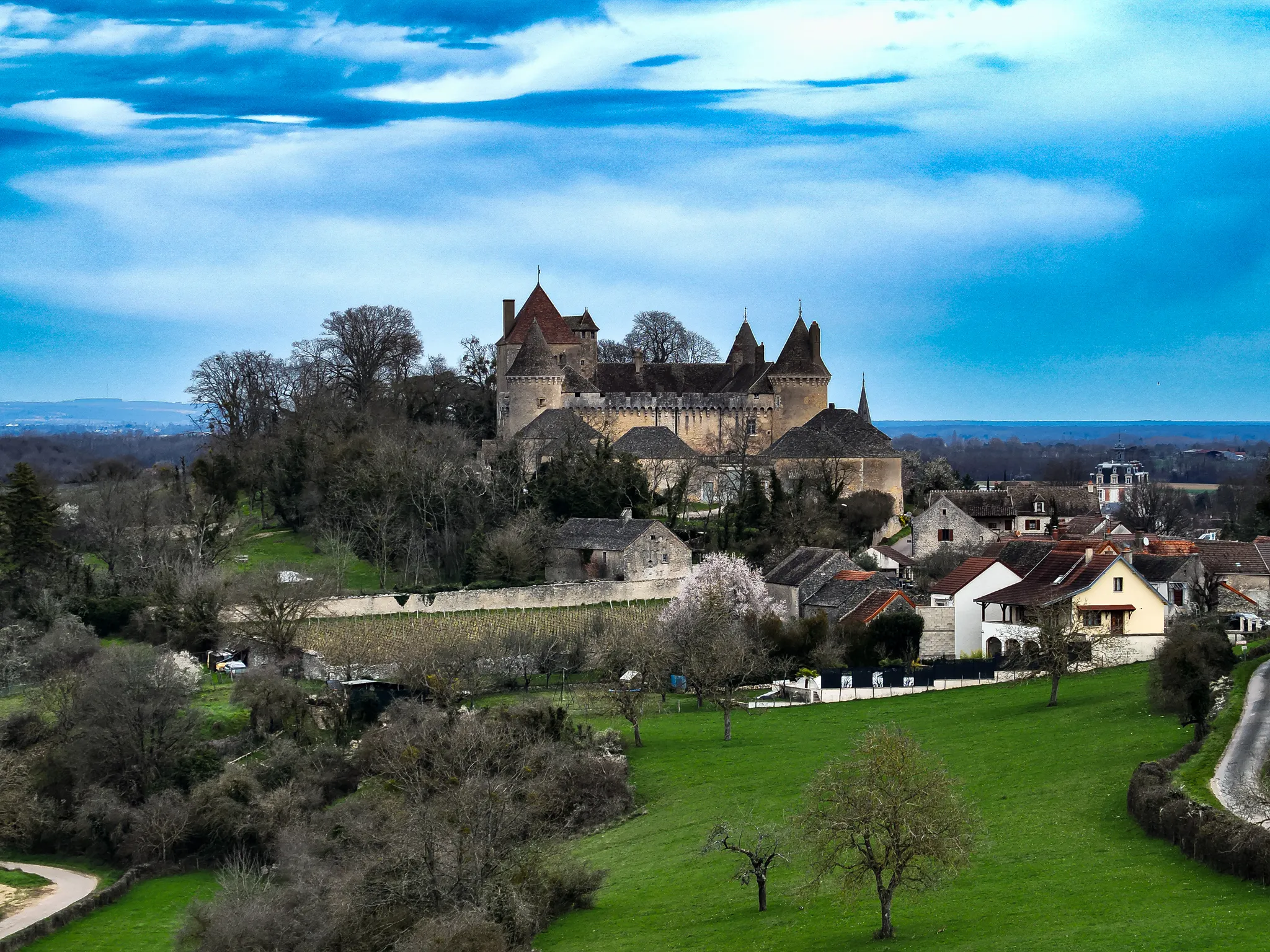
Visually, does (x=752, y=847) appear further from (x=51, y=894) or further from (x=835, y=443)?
(x=835, y=443)

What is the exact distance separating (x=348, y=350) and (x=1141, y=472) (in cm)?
8534

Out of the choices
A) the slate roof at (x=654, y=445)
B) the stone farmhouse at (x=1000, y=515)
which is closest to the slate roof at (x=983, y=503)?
the stone farmhouse at (x=1000, y=515)

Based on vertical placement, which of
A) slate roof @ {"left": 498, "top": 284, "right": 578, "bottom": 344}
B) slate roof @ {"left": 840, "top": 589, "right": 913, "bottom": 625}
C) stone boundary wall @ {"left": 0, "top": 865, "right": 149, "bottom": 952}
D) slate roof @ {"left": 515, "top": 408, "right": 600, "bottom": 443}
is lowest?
stone boundary wall @ {"left": 0, "top": 865, "right": 149, "bottom": 952}

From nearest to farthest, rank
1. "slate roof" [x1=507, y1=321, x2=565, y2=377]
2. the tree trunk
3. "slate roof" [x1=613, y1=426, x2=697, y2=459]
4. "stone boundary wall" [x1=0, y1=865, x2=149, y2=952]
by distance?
the tree trunk
"stone boundary wall" [x1=0, y1=865, x2=149, y2=952]
"slate roof" [x1=613, y1=426, x2=697, y2=459]
"slate roof" [x1=507, y1=321, x2=565, y2=377]

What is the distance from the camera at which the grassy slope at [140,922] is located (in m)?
30.5

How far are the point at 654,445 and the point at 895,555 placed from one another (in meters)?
13.0

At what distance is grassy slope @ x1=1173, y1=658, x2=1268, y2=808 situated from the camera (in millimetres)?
23547

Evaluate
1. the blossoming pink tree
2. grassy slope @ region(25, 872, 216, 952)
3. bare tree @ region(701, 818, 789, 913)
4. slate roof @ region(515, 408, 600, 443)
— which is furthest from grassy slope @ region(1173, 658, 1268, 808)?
slate roof @ region(515, 408, 600, 443)

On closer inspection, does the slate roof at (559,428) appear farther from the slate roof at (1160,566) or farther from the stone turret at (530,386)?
the slate roof at (1160,566)

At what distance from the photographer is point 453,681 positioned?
143ft

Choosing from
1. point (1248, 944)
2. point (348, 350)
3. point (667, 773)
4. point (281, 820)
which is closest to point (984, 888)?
point (1248, 944)

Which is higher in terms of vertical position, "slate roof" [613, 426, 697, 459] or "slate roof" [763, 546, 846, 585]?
"slate roof" [613, 426, 697, 459]

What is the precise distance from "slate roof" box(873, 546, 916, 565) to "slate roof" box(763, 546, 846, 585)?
202 inches

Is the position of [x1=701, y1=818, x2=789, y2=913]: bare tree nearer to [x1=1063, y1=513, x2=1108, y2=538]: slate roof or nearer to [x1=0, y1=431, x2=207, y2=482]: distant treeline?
[x1=1063, y1=513, x2=1108, y2=538]: slate roof
